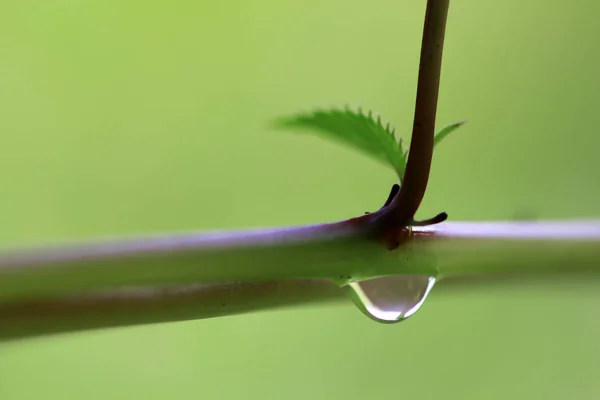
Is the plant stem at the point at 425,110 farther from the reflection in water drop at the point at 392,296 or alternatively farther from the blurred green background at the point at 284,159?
the blurred green background at the point at 284,159

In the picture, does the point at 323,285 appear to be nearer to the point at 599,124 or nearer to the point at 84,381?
the point at 84,381

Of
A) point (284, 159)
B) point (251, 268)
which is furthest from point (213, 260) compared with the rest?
point (284, 159)

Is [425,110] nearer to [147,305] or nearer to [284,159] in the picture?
[147,305]

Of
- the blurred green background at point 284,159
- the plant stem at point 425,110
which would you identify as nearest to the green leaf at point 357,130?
the plant stem at point 425,110

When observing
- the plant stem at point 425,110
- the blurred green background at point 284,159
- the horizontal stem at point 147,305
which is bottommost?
the horizontal stem at point 147,305

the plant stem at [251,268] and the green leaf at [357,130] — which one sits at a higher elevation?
the green leaf at [357,130]

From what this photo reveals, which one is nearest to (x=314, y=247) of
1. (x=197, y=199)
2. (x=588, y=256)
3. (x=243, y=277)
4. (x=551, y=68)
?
(x=243, y=277)

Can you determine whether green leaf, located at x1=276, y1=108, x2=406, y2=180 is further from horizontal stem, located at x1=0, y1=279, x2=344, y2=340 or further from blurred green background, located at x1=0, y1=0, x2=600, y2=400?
blurred green background, located at x1=0, y1=0, x2=600, y2=400

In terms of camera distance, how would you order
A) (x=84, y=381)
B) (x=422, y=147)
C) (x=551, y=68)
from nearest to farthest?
(x=422, y=147) → (x=84, y=381) → (x=551, y=68)
